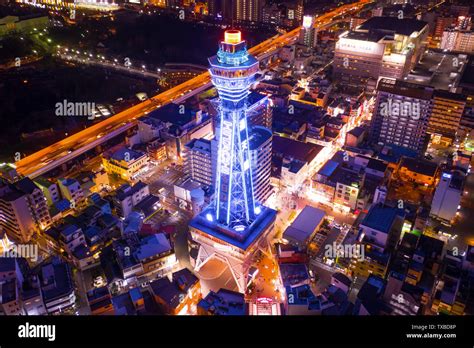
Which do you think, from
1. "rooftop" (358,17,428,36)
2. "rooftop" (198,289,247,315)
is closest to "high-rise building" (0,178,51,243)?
"rooftop" (198,289,247,315)

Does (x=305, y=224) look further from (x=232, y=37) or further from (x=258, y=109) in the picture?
(x=232, y=37)

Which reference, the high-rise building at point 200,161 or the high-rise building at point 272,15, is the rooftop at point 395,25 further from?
the high-rise building at point 200,161

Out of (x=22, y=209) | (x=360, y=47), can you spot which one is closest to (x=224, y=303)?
(x=22, y=209)

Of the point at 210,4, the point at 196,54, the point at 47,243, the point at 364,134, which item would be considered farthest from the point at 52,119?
the point at 210,4

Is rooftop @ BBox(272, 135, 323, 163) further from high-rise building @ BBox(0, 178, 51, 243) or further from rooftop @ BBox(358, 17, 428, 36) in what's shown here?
rooftop @ BBox(358, 17, 428, 36)

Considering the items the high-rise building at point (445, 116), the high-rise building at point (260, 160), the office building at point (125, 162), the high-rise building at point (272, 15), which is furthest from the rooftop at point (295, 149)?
the high-rise building at point (272, 15)
